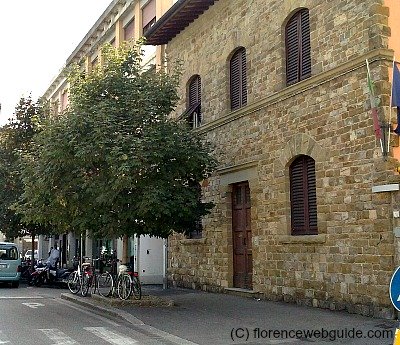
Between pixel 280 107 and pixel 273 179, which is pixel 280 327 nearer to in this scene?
pixel 273 179

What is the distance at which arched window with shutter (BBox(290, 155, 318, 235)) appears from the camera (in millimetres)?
13359

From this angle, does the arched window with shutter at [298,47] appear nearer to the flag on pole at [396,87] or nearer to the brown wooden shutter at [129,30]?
the flag on pole at [396,87]

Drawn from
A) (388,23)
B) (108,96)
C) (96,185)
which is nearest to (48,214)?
(96,185)

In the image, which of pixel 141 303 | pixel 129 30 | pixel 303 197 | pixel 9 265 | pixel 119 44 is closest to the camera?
pixel 303 197

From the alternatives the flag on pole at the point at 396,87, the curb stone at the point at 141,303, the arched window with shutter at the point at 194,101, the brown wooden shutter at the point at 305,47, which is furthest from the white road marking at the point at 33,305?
the flag on pole at the point at 396,87

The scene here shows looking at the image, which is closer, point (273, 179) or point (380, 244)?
point (380, 244)

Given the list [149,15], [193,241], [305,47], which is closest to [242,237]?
[193,241]

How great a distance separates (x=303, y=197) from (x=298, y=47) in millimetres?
3522

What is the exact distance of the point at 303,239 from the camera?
43.2ft

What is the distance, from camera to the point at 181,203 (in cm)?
1348

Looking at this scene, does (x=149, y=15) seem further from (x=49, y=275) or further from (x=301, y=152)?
(x=301, y=152)

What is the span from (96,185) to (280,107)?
471cm

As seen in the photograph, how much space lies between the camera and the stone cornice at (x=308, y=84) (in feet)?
37.3

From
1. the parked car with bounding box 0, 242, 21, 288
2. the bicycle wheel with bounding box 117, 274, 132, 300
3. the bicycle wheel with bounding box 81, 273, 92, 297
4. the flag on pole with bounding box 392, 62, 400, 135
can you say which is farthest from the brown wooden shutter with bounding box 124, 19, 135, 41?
the flag on pole with bounding box 392, 62, 400, 135
